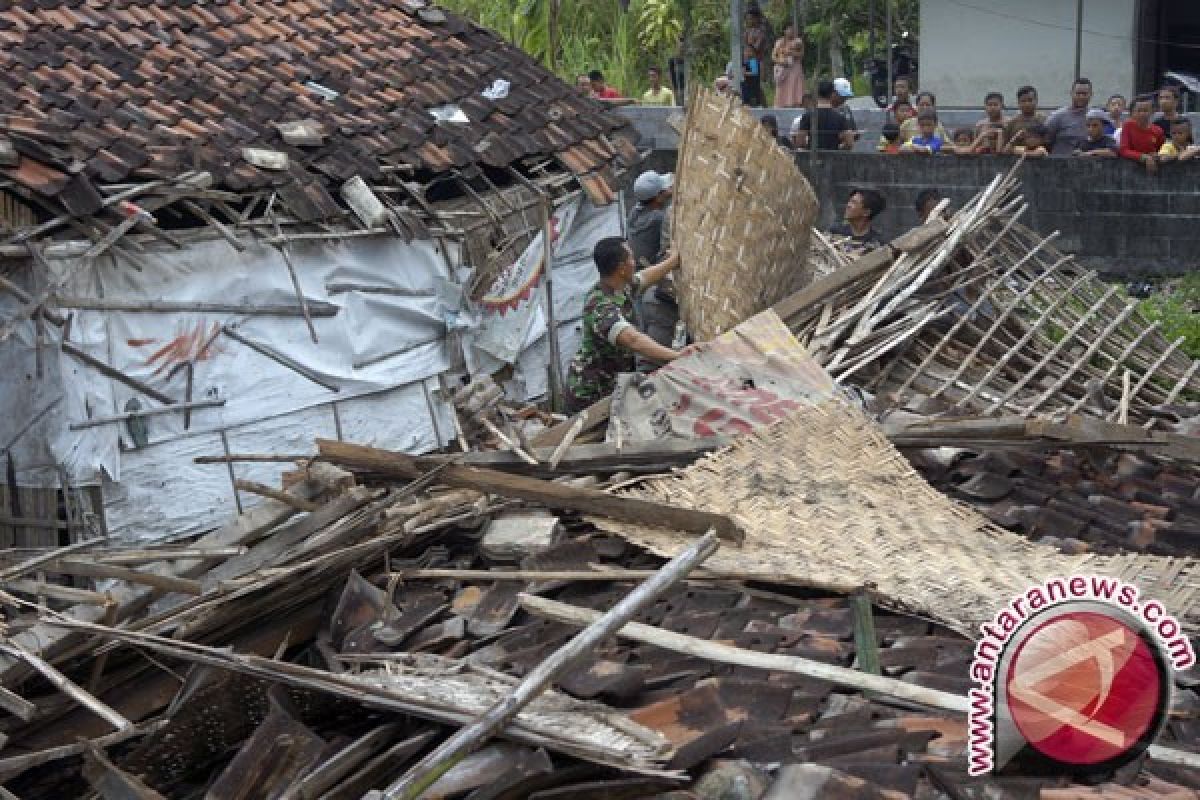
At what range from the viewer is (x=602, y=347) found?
377 inches

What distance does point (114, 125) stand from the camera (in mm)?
10656

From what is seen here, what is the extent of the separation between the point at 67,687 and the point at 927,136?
44.4 ft

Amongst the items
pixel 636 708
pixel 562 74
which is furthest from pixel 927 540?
pixel 562 74

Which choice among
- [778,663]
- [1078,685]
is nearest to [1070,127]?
[778,663]

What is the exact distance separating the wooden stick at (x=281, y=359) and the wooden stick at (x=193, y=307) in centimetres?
13

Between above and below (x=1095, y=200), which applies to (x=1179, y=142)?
above

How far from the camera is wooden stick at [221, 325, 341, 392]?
35.4 ft

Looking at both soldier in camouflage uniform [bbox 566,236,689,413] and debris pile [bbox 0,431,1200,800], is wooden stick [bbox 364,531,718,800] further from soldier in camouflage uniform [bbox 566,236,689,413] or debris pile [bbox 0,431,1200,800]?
soldier in camouflage uniform [bbox 566,236,689,413]

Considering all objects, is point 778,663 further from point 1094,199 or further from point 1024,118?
point 1024,118

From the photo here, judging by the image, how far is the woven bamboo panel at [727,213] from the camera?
9.91 metres

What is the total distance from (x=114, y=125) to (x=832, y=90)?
9.90 m

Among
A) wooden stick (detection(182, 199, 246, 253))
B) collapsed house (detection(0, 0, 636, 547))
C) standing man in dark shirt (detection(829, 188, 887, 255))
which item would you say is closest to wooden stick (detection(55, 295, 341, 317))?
collapsed house (detection(0, 0, 636, 547))

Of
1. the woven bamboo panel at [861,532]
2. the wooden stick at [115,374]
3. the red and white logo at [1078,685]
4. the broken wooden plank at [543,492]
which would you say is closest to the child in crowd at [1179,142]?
the woven bamboo panel at [861,532]

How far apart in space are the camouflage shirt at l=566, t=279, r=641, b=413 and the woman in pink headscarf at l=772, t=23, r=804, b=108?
1143 centimetres
